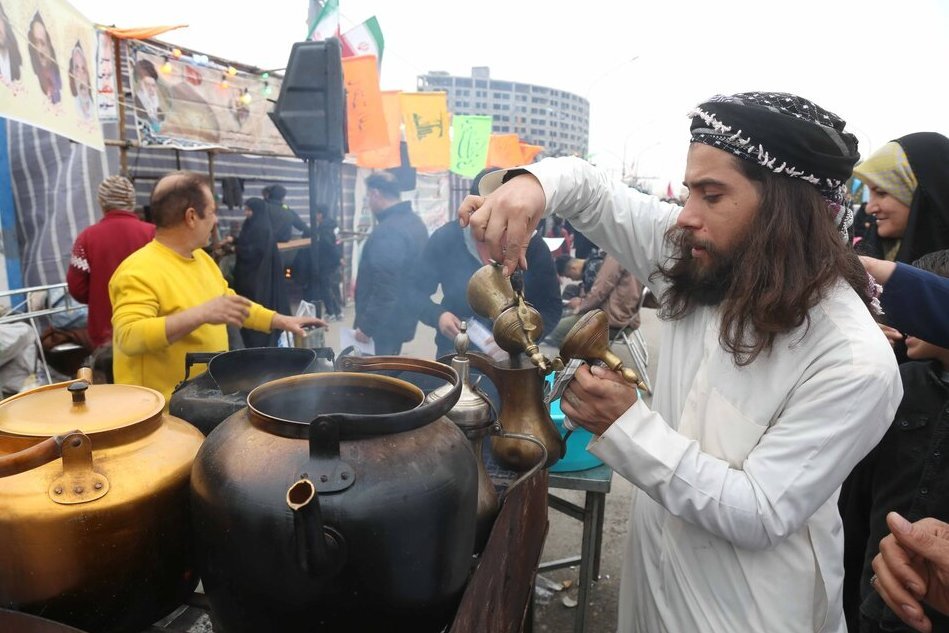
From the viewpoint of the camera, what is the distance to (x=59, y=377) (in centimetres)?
492

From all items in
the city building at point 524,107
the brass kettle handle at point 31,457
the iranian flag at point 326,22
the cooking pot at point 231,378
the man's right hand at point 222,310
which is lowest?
the man's right hand at point 222,310

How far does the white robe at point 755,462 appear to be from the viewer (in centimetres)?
127

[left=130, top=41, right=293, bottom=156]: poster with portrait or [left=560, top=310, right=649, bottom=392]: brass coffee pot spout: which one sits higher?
[left=130, top=41, right=293, bottom=156]: poster with portrait

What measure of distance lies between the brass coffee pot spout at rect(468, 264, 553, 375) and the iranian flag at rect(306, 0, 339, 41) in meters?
6.04

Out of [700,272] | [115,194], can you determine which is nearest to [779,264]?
[700,272]

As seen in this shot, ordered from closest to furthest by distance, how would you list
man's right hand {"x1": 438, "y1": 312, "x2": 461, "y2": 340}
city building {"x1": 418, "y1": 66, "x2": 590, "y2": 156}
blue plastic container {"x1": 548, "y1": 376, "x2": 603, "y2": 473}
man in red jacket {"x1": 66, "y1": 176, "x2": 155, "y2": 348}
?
blue plastic container {"x1": 548, "y1": 376, "x2": 603, "y2": 473}
man's right hand {"x1": 438, "y1": 312, "x2": 461, "y2": 340}
man in red jacket {"x1": 66, "y1": 176, "x2": 155, "y2": 348}
city building {"x1": 418, "y1": 66, "x2": 590, "y2": 156}

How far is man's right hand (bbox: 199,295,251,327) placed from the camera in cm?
255

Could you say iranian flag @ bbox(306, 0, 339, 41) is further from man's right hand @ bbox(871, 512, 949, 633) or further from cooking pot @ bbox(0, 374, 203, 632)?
man's right hand @ bbox(871, 512, 949, 633)

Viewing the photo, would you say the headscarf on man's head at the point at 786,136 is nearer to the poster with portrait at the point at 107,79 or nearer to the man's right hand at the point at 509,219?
the man's right hand at the point at 509,219

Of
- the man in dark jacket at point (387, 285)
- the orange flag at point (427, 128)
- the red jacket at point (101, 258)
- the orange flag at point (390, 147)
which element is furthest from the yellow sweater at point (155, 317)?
the orange flag at point (427, 128)

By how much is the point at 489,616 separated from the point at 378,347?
12.7 ft

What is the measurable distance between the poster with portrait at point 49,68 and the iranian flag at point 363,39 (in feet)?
12.3

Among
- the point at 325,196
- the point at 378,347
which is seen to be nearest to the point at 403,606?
the point at 378,347

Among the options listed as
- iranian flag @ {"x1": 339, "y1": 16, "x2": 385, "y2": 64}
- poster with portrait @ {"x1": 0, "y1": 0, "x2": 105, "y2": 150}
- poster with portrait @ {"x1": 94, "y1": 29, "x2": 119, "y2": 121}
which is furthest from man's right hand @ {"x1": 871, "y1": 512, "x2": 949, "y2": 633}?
iranian flag @ {"x1": 339, "y1": 16, "x2": 385, "y2": 64}
